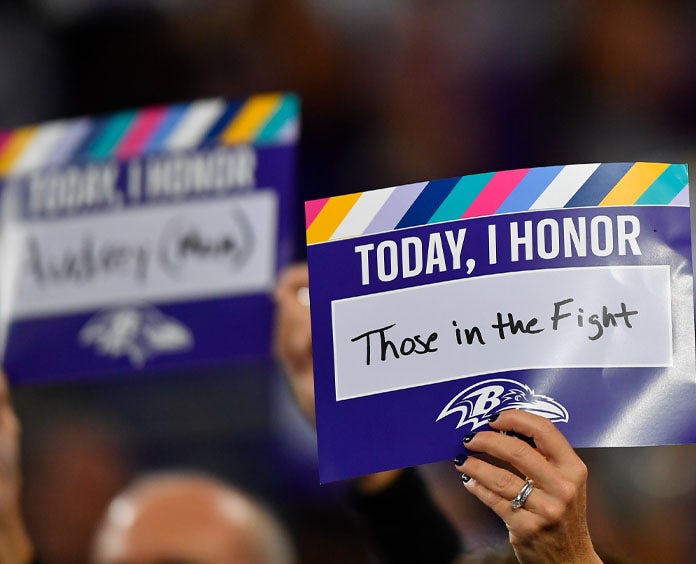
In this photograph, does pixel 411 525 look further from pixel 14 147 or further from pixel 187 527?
pixel 14 147

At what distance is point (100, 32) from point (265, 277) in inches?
22.5

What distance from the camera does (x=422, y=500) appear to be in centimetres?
83

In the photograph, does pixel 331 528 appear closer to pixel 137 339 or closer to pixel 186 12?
pixel 137 339

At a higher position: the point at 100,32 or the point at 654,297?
the point at 100,32

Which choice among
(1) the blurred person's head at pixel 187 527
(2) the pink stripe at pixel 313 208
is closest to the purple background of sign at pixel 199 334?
(1) the blurred person's head at pixel 187 527

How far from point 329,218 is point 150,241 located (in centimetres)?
49

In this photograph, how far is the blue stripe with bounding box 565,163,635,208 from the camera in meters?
0.59

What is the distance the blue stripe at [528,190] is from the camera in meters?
0.60

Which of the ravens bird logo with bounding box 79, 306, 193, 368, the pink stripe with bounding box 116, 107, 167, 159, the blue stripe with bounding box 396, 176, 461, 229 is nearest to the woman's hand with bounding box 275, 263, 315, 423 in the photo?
the ravens bird logo with bounding box 79, 306, 193, 368

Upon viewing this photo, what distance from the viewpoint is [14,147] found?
114 centimetres

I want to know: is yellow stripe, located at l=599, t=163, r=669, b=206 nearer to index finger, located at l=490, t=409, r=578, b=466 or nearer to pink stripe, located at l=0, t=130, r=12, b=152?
index finger, located at l=490, t=409, r=578, b=466

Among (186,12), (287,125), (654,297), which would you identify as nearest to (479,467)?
(654,297)

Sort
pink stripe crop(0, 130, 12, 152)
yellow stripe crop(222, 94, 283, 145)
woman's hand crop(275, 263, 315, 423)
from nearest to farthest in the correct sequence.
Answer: woman's hand crop(275, 263, 315, 423) < yellow stripe crop(222, 94, 283, 145) < pink stripe crop(0, 130, 12, 152)

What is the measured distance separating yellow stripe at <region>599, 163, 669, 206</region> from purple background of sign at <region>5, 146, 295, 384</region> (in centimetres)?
48
